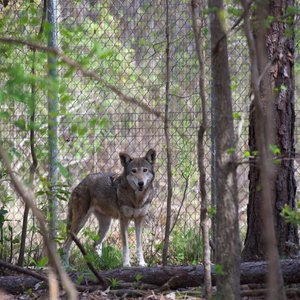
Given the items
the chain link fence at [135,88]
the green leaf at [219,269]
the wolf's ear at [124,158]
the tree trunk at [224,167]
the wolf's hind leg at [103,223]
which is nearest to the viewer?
the tree trunk at [224,167]

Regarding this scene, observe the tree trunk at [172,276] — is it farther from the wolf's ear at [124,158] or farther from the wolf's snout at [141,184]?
the wolf's ear at [124,158]

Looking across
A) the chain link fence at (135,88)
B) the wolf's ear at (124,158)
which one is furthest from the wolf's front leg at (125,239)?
the wolf's ear at (124,158)

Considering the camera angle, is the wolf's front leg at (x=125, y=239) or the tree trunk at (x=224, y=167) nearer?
the tree trunk at (x=224, y=167)

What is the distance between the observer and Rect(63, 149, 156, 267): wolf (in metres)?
9.31

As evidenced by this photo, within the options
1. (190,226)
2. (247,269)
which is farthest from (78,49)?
(247,269)

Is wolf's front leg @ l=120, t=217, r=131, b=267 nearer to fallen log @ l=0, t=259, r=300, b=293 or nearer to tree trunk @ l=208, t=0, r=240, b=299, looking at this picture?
fallen log @ l=0, t=259, r=300, b=293

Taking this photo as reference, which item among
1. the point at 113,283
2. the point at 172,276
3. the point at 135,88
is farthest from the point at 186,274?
the point at 135,88

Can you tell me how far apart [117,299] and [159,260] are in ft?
10.0

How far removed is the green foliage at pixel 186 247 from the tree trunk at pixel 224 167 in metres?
3.89

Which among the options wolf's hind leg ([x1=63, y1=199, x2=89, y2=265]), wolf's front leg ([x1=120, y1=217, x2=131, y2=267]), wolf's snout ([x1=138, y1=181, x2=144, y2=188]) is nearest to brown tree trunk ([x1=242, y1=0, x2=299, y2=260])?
wolf's front leg ([x1=120, y1=217, x2=131, y2=267])

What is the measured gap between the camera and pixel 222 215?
12.6 ft

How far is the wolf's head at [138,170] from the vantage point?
9.30m

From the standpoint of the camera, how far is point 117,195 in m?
9.59

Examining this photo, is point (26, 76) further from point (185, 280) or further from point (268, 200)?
point (185, 280)
